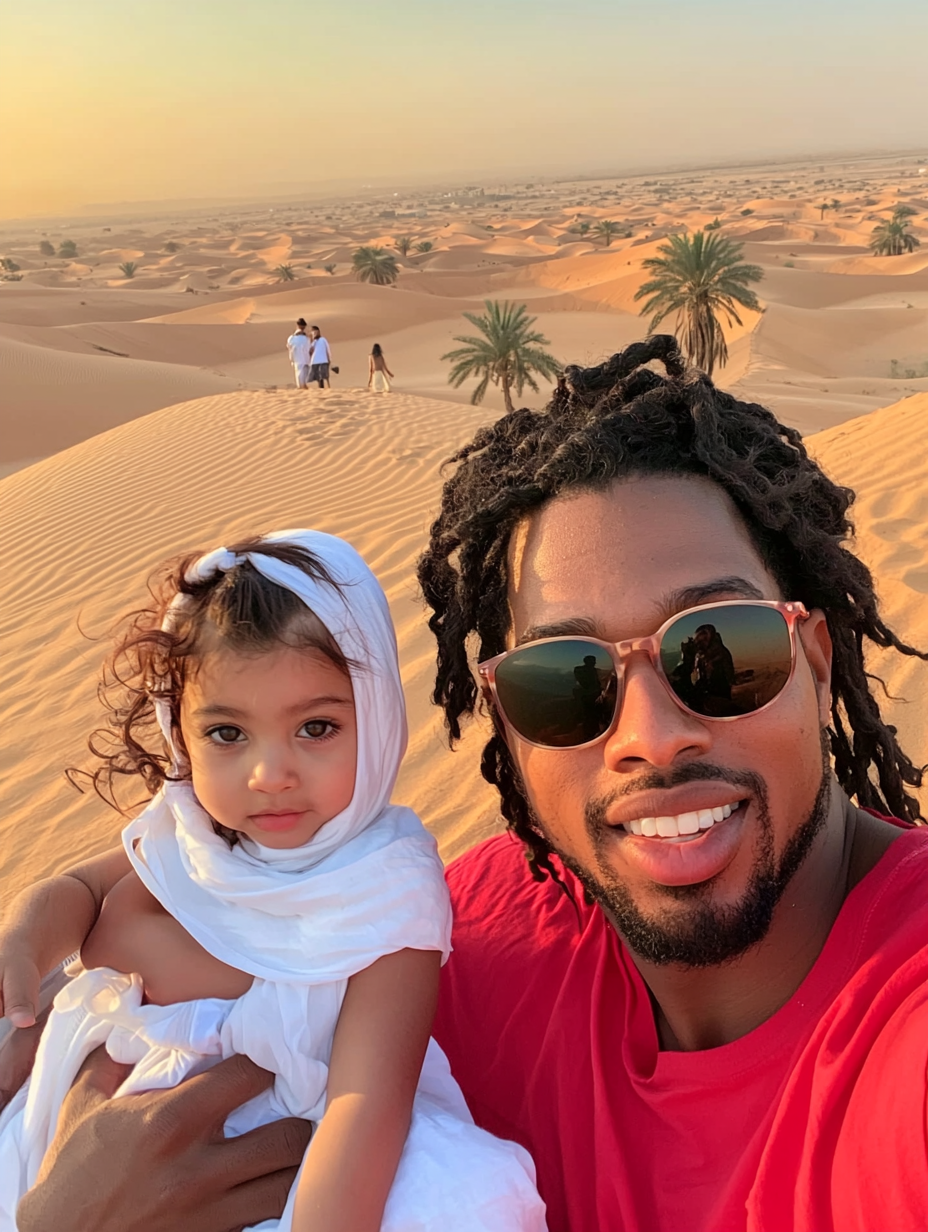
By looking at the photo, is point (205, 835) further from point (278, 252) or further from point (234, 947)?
point (278, 252)

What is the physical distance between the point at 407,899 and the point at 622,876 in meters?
0.43

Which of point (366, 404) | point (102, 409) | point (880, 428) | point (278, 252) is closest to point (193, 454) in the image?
point (366, 404)

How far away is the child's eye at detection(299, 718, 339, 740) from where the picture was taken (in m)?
1.88

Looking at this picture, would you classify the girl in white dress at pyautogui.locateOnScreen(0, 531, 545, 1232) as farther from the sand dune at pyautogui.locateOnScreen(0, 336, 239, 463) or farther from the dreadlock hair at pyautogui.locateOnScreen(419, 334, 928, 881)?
the sand dune at pyautogui.locateOnScreen(0, 336, 239, 463)

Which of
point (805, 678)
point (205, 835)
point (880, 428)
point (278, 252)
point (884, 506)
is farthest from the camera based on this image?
point (278, 252)

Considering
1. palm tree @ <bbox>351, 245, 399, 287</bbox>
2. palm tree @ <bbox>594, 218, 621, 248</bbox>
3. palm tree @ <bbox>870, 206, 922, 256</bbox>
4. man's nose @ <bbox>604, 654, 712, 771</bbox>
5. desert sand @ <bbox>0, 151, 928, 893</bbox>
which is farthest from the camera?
palm tree @ <bbox>594, 218, 621, 248</bbox>

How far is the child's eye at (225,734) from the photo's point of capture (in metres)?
1.89

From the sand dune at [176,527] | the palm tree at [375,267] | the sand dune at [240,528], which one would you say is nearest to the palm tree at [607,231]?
the palm tree at [375,267]

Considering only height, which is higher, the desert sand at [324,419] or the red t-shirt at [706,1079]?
the red t-shirt at [706,1079]

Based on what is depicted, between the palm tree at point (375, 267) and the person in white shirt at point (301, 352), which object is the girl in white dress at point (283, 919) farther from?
the palm tree at point (375, 267)

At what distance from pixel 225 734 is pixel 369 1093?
29.3 inches

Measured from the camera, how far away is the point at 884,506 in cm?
549

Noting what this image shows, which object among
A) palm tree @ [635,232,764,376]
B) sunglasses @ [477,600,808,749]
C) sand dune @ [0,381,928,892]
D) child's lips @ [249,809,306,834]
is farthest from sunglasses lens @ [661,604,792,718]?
palm tree @ [635,232,764,376]

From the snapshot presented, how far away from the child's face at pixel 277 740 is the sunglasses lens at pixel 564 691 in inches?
15.9
